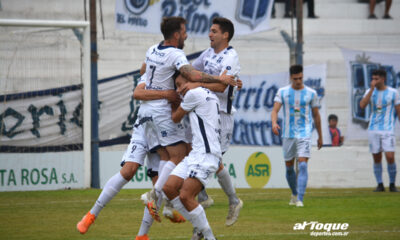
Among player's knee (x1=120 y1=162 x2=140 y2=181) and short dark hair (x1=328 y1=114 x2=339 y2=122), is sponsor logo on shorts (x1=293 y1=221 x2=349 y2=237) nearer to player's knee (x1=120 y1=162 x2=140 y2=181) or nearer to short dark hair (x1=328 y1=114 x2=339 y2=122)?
player's knee (x1=120 y1=162 x2=140 y2=181)

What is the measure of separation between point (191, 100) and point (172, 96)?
0.81 m

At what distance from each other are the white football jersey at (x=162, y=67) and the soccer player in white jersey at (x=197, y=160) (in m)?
0.70

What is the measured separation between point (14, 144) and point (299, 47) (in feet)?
20.5

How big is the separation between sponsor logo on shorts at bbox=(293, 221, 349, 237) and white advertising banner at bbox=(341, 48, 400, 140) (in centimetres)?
909

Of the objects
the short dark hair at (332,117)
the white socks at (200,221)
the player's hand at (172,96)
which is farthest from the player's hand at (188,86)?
the short dark hair at (332,117)

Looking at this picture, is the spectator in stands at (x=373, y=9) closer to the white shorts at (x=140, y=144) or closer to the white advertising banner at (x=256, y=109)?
the white advertising banner at (x=256, y=109)

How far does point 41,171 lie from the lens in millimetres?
14859

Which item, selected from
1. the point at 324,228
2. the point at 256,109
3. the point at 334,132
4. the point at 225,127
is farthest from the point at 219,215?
the point at 334,132

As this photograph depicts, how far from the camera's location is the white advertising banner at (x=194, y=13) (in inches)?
645

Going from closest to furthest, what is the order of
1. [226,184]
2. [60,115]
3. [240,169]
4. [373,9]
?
1. [226,184]
2. [60,115]
3. [240,169]
4. [373,9]

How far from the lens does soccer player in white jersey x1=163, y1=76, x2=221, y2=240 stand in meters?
7.05

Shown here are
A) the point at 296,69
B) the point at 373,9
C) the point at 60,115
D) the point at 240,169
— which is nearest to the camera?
the point at 296,69

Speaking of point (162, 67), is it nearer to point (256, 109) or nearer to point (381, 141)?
point (381, 141)

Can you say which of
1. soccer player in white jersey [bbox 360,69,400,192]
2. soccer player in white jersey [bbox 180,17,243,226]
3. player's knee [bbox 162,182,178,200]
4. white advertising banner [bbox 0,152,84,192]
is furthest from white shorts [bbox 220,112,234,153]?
soccer player in white jersey [bbox 360,69,400,192]
